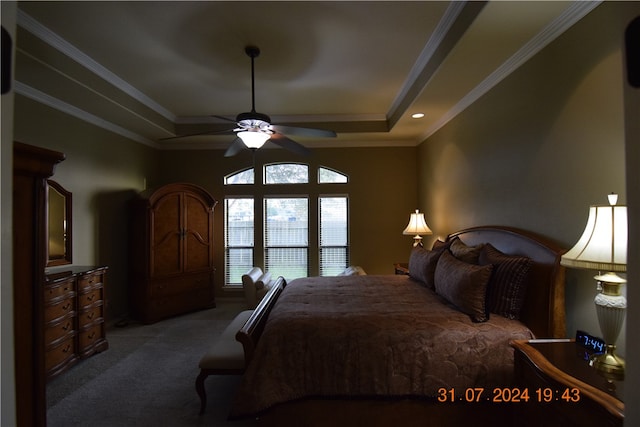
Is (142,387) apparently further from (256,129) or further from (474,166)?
(474,166)

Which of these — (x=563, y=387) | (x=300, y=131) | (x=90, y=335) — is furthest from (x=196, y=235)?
(x=563, y=387)

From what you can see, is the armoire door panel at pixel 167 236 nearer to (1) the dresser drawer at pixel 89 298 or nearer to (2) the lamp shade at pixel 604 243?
(1) the dresser drawer at pixel 89 298

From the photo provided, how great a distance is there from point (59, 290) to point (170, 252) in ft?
5.37

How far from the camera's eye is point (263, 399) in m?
1.81

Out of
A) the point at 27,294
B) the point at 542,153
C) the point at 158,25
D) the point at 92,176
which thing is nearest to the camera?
the point at 27,294

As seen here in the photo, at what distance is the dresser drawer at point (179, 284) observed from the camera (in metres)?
4.24

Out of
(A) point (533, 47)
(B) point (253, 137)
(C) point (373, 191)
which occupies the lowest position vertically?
(C) point (373, 191)

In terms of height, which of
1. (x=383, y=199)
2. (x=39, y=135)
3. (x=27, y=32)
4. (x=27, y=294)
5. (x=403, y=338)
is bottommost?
(x=403, y=338)

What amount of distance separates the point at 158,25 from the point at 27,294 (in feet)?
7.79

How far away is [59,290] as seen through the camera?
2.78 metres

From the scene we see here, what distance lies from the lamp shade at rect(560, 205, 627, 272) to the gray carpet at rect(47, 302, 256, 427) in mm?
2281

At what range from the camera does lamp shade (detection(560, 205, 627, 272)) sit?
131cm

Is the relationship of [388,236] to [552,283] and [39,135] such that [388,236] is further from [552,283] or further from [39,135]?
[39,135]

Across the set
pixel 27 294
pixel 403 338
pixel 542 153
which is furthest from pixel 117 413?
pixel 542 153
